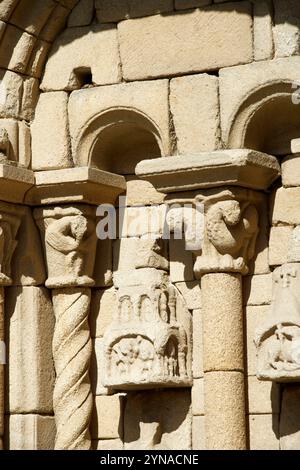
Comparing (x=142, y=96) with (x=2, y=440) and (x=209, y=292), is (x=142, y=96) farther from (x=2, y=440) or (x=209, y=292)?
(x=2, y=440)

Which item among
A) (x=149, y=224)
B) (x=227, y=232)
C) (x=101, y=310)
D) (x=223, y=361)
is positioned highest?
(x=149, y=224)

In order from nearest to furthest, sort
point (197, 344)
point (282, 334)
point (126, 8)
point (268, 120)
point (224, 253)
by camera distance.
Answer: point (282, 334) → point (224, 253) → point (268, 120) → point (197, 344) → point (126, 8)

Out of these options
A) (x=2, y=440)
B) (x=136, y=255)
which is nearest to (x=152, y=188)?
(x=136, y=255)

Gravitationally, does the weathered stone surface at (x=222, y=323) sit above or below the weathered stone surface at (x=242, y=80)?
below

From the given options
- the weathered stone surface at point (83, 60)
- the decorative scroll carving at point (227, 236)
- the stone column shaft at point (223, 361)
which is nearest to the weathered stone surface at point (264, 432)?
the stone column shaft at point (223, 361)

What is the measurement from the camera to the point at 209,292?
11484mm

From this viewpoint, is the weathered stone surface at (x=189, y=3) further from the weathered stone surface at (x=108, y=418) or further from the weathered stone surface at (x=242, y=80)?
the weathered stone surface at (x=108, y=418)

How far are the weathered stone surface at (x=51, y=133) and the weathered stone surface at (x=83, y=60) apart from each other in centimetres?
9

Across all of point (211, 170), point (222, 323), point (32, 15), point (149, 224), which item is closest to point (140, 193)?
point (149, 224)

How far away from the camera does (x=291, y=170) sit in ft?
37.9

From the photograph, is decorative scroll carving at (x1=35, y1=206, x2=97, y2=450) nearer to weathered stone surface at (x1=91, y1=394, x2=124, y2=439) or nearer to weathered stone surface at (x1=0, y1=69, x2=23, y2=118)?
weathered stone surface at (x1=91, y1=394, x2=124, y2=439)

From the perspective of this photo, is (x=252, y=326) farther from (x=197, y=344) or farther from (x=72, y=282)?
(x=72, y=282)

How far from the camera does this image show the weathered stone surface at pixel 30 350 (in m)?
12.0

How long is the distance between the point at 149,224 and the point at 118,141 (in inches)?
22.7
